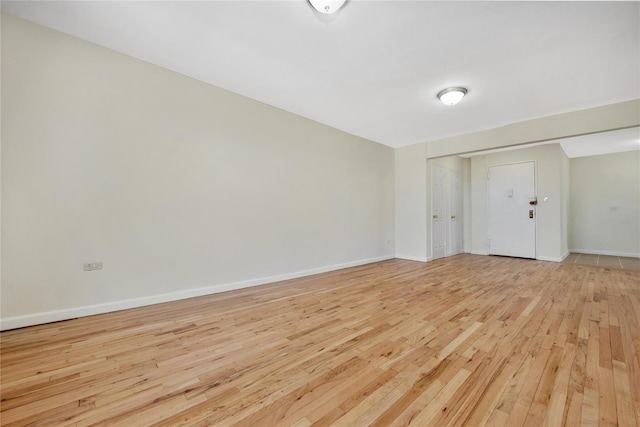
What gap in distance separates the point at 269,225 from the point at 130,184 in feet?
5.92

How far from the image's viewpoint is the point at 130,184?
2.84 m

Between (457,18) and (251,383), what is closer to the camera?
(251,383)

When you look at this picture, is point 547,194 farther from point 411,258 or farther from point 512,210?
point 411,258

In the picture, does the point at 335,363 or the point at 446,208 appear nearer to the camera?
the point at 335,363

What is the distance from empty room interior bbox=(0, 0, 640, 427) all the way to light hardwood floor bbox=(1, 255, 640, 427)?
2cm

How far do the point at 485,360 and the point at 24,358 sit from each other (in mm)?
3355

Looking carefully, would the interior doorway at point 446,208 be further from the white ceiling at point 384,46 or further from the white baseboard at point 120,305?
the white baseboard at point 120,305

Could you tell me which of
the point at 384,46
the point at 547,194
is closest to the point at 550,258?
the point at 547,194

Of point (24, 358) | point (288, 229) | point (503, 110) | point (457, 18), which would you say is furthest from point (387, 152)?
point (24, 358)

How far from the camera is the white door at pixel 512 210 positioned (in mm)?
5969

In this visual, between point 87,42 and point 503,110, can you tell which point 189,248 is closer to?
point 87,42

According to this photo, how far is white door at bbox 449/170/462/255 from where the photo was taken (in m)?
6.57

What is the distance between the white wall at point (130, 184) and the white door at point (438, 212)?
325 cm

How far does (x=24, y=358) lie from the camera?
6.12ft
